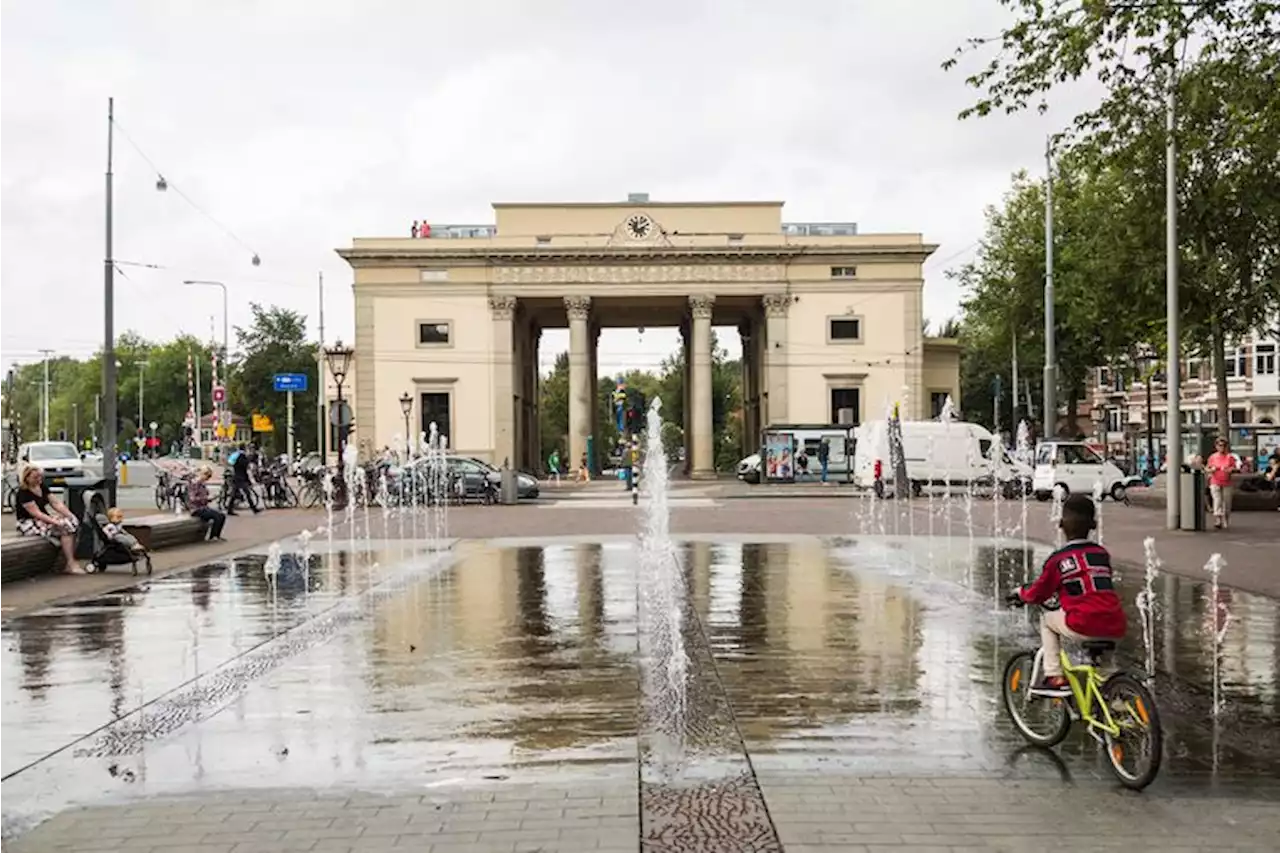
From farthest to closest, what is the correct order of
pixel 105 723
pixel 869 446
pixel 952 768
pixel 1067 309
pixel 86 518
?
1. pixel 1067 309
2. pixel 869 446
3. pixel 86 518
4. pixel 105 723
5. pixel 952 768

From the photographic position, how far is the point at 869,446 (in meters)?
47.9

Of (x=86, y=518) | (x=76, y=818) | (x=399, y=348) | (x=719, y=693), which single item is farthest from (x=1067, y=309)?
(x=76, y=818)

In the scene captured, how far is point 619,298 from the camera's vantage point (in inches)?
2805

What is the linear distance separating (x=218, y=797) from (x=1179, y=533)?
840 inches

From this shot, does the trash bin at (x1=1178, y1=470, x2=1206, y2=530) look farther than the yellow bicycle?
Yes

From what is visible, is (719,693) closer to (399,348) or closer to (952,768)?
(952,768)

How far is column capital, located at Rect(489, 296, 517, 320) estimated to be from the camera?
231 ft

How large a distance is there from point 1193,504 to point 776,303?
151 feet

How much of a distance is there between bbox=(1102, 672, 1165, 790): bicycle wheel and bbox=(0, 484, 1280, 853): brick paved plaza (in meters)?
0.13

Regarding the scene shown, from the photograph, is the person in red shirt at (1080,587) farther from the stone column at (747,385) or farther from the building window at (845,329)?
the stone column at (747,385)

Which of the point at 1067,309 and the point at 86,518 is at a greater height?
the point at 1067,309

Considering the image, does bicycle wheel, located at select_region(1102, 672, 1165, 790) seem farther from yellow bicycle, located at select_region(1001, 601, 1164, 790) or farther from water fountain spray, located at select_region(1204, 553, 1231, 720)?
water fountain spray, located at select_region(1204, 553, 1231, 720)

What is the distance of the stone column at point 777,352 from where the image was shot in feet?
230

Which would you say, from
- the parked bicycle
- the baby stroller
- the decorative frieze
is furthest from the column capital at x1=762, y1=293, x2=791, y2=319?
the baby stroller
